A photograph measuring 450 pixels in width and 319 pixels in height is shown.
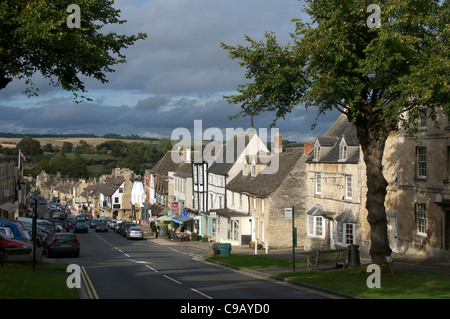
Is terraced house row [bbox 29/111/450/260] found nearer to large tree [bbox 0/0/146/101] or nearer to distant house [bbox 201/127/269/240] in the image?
distant house [bbox 201/127/269/240]

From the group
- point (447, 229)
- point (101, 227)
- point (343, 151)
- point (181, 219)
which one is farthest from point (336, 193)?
point (101, 227)

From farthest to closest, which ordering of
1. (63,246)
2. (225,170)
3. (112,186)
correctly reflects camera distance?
(112,186)
(225,170)
(63,246)

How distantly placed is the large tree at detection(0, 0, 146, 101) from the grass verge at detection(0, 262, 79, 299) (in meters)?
7.01

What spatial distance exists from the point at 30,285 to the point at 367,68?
1451cm

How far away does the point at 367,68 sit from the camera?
19.1 meters

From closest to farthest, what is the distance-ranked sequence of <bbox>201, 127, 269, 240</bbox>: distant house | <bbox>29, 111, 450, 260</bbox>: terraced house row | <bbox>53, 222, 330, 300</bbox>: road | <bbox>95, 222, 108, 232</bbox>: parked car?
<bbox>53, 222, 330, 300</bbox>: road < <bbox>29, 111, 450, 260</bbox>: terraced house row < <bbox>201, 127, 269, 240</bbox>: distant house < <bbox>95, 222, 108, 232</bbox>: parked car

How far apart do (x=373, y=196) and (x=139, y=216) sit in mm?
83196

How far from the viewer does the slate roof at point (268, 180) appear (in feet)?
145

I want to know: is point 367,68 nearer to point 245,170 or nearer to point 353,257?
point 353,257

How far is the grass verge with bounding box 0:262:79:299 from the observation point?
15.2 m

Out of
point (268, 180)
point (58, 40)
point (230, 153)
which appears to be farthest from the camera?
point (230, 153)

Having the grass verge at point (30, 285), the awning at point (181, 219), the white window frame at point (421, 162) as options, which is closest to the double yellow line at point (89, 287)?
the grass verge at point (30, 285)

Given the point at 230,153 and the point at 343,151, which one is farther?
the point at 230,153

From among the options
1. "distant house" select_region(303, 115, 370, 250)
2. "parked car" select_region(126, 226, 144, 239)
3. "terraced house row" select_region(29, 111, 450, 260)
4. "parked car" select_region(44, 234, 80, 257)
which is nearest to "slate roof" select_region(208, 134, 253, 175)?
"terraced house row" select_region(29, 111, 450, 260)
